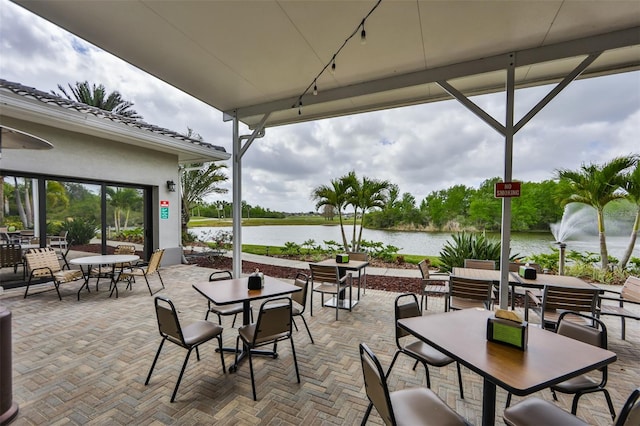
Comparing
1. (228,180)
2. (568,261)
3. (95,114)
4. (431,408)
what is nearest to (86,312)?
(95,114)

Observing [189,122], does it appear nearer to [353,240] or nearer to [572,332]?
[353,240]

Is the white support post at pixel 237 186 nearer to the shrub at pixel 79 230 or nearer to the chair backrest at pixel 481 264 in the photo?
the shrub at pixel 79 230

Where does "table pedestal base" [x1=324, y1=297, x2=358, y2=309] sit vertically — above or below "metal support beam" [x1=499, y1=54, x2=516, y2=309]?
below

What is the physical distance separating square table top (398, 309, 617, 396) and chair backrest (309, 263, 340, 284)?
2043 mm

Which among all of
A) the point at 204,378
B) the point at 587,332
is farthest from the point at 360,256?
the point at 587,332

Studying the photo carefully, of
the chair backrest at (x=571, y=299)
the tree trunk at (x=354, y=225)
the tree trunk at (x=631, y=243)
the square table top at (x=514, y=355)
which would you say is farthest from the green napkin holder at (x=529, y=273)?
the tree trunk at (x=354, y=225)

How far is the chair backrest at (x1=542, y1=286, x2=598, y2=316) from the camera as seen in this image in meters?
2.79

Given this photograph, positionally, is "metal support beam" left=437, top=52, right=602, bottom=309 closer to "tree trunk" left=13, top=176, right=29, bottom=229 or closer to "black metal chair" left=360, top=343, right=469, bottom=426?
"black metal chair" left=360, top=343, right=469, bottom=426

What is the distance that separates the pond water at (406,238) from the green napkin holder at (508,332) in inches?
202

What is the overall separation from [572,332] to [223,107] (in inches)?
239

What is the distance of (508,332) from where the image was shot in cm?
159

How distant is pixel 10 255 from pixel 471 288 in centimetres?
823

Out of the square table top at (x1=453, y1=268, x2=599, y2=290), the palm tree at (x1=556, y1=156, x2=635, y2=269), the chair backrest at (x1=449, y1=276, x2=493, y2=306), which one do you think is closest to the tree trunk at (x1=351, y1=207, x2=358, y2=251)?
the square table top at (x1=453, y1=268, x2=599, y2=290)

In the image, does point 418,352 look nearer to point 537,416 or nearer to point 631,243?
point 537,416
